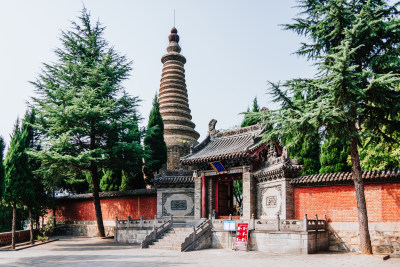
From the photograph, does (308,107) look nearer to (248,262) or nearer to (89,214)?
(248,262)

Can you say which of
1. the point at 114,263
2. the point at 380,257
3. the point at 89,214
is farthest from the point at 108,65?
the point at 380,257

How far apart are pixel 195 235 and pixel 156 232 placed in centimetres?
222

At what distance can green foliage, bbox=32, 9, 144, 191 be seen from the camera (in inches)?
758

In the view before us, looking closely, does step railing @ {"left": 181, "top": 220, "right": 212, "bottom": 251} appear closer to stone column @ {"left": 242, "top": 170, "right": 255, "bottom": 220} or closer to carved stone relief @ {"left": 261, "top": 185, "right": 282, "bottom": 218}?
stone column @ {"left": 242, "top": 170, "right": 255, "bottom": 220}

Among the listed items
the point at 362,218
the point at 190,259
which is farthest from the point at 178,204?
the point at 362,218

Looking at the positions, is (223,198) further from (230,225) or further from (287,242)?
(287,242)

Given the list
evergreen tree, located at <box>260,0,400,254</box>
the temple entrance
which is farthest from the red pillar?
evergreen tree, located at <box>260,0,400,254</box>

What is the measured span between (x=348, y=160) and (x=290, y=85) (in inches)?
410

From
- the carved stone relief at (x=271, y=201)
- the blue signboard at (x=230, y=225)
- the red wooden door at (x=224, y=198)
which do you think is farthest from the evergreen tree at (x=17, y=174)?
the carved stone relief at (x=271, y=201)

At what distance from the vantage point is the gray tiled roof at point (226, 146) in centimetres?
1795

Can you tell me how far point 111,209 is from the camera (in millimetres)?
22750

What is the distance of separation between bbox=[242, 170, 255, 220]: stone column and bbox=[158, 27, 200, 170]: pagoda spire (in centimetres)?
1220

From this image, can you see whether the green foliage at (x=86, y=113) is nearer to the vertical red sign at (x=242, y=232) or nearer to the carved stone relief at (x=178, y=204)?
the carved stone relief at (x=178, y=204)

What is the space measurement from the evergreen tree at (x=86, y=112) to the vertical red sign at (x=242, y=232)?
8168 mm
